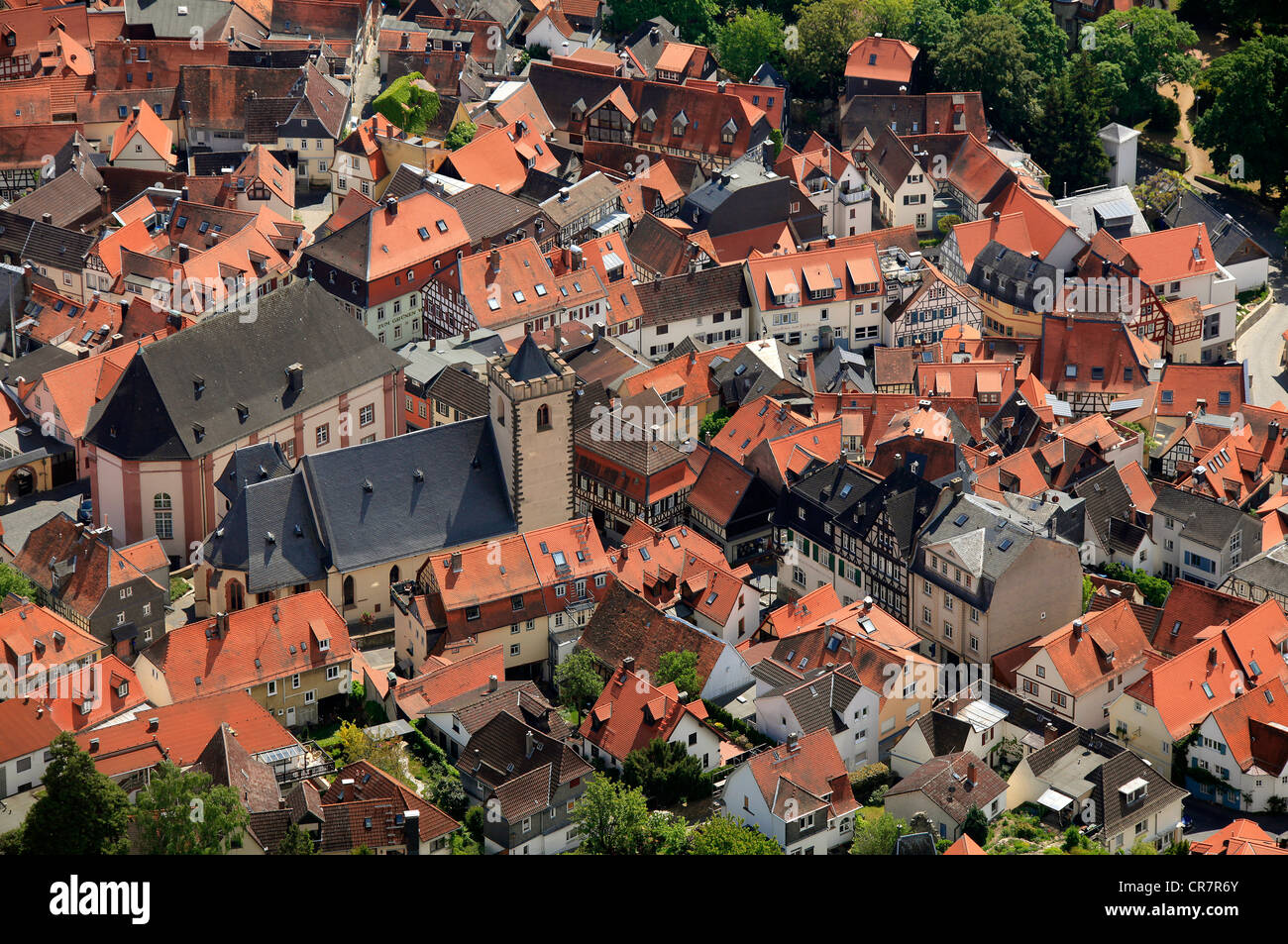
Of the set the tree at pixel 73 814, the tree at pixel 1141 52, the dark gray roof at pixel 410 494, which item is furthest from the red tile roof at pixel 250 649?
the tree at pixel 1141 52

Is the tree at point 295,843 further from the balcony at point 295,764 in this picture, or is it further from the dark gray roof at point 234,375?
the dark gray roof at point 234,375

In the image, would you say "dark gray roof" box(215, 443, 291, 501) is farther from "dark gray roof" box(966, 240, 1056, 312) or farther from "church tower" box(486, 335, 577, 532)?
"dark gray roof" box(966, 240, 1056, 312)

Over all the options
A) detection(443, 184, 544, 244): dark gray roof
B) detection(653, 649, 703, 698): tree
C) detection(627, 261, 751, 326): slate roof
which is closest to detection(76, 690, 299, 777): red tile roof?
detection(653, 649, 703, 698): tree

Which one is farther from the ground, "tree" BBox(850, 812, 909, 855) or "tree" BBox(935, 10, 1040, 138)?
"tree" BBox(935, 10, 1040, 138)

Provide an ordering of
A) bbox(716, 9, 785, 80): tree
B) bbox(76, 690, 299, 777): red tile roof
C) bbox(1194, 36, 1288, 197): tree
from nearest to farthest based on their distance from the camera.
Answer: bbox(76, 690, 299, 777): red tile roof → bbox(1194, 36, 1288, 197): tree → bbox(716, 9, 785, 80): tree

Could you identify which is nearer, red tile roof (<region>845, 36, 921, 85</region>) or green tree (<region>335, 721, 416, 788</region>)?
green tree (<region>335, 721, 416, 788</region>)

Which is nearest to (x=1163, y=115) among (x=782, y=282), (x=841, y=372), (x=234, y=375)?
(x=782, y=282)

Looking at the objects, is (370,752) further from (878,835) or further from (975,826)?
(975,826)

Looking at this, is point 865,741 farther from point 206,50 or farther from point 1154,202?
point 206,50
